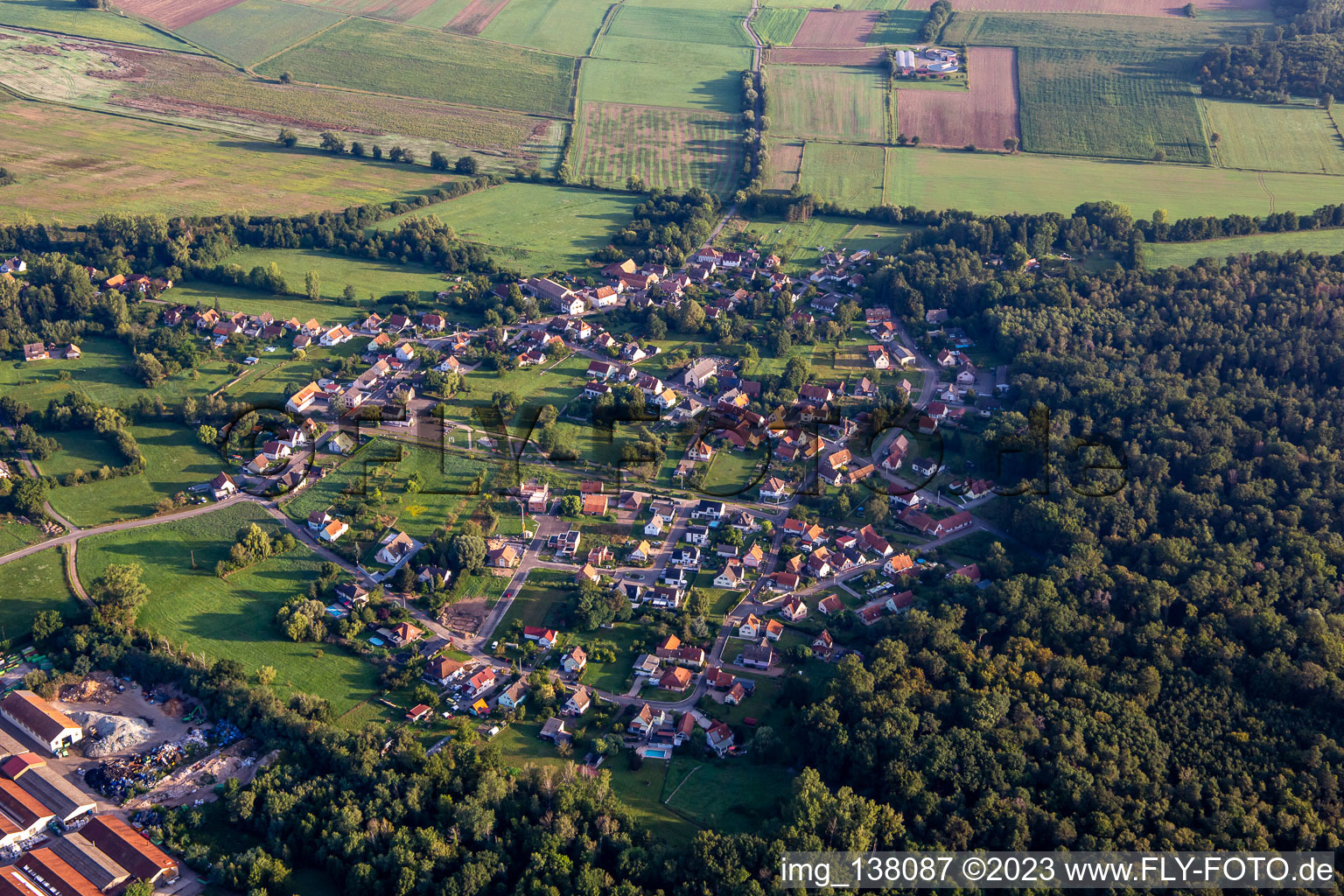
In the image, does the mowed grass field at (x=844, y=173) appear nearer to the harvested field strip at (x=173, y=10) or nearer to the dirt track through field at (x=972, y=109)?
the dirt track through field at (x=972, y=109)

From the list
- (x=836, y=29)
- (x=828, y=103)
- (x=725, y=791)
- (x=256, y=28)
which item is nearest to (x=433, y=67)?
(x=256, y=28)

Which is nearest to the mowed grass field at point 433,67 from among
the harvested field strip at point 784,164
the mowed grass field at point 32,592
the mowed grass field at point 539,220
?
the mowed grass field at point 539,220

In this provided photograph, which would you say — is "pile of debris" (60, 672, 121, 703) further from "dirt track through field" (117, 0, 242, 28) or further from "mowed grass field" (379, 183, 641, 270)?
"dirt track through field" (117, 0, 242, 28)

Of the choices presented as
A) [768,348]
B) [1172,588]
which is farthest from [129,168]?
[1172,588]

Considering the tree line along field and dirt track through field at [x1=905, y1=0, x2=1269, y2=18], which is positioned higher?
dirt track through field at [x1=905, y1=0, x2=1269, y2=18]

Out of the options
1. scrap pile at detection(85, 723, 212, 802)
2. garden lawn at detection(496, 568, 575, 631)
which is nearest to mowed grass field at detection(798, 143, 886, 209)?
garden lawn at detection(496, 568, 575, 631)

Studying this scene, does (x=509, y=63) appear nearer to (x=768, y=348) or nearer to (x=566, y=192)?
(x=566, y=192)

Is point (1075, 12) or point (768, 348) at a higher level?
point (1075, 12)
